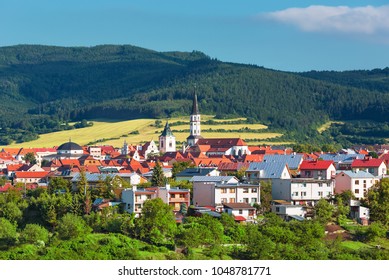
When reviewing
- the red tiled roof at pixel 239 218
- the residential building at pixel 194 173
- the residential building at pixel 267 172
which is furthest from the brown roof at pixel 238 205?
the residential building at pixel 194 173

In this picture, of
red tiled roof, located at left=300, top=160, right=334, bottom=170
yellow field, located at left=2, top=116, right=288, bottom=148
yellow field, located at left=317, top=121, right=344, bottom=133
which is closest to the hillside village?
red tiled roof, located at left=300, top=160, right=334, bottom=170

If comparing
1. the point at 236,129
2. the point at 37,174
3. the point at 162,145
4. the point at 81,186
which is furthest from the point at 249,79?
the point at 81,186

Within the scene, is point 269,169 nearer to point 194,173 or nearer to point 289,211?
point 194,173

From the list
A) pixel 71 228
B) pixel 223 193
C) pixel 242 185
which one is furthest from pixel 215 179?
pixel 71 228

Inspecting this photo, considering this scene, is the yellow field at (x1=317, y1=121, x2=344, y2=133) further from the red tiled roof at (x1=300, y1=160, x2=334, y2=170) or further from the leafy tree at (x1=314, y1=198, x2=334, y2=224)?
the leafy tree at (x1=314, y1=198, x2=334, y2=224)

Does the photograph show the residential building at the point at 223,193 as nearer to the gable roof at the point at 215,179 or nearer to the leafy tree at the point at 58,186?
the gable roof at the point at 215,179

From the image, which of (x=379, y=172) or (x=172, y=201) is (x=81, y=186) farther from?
(x=379, y=172)
